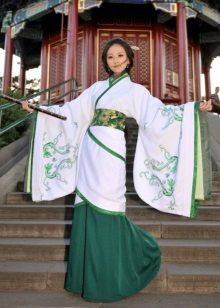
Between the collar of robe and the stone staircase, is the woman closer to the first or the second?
the collar of robe

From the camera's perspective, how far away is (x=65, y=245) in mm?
3369

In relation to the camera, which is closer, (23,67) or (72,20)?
(72,20)

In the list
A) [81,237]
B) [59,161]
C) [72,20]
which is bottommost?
[81,237]

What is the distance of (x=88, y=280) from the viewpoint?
2475 millimetres

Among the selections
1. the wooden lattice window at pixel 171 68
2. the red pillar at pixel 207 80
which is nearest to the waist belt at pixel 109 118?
the wooden lattice window at pixel 171 68

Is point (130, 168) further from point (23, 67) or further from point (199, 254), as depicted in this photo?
point (23, 67)

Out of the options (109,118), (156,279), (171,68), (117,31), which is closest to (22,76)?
(117,31)

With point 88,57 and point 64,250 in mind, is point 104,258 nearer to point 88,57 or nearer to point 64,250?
point 64,250

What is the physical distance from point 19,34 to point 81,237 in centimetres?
1016

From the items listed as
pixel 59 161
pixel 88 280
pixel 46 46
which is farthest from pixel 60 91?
pixel 88 280

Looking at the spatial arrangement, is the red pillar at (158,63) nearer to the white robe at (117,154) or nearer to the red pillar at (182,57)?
the red pillar at (182,57)

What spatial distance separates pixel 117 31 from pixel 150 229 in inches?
321

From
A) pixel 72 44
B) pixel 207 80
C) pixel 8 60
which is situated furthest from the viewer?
pixel 207 80

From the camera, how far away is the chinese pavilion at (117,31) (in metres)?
9.48
